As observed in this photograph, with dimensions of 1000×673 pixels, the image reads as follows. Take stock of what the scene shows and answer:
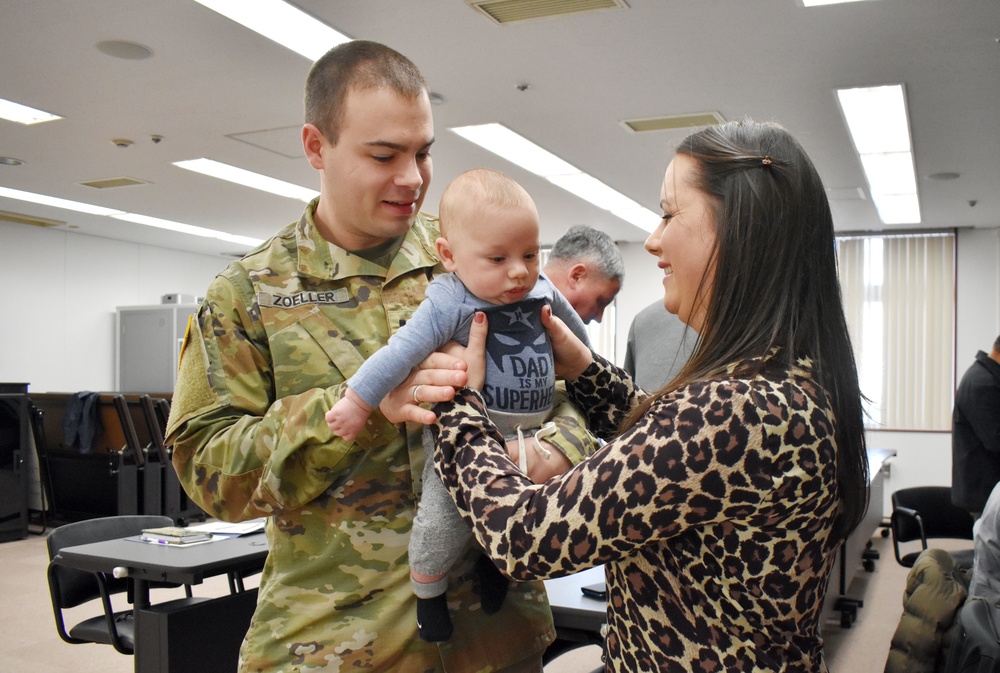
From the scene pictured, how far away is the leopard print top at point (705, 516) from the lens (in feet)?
3.60

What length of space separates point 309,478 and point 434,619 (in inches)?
11.7

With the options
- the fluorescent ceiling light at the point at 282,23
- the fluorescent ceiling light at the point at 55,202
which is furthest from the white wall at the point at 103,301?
the fluorescent ceiling light at the point at 282,23

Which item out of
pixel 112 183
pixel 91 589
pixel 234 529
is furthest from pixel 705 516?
pixel 112 183

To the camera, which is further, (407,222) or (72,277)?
(72,277)

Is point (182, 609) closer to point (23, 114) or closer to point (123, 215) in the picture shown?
point (23, 114)

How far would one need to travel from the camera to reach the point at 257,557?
140 inches

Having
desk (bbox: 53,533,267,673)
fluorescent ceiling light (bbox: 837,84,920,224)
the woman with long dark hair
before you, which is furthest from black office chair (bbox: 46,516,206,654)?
fluorescent ceiling light (bbox: 837,84,920,224)

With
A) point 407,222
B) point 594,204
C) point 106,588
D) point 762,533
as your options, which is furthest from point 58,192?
point 762,533

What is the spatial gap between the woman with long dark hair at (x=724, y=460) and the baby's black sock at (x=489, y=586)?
22cm

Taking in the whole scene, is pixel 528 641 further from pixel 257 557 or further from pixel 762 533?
pixel 257 557

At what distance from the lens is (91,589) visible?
393cm

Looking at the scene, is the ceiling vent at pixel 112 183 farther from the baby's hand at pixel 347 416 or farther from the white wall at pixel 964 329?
the white wall at pixel 964 329

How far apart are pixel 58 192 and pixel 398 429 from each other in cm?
970

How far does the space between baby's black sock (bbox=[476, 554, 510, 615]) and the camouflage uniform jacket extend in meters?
0.02
